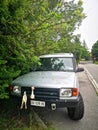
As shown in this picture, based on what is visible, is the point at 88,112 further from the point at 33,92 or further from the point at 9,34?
the point at 9,34

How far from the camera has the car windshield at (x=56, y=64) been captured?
6698 mm

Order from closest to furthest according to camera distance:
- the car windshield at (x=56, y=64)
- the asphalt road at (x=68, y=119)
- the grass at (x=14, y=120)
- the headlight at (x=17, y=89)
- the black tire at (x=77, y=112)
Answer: the grass at (x=14, y=120), the asphalt road at (x=68, y=119), the headlight at (x=17, y=89), the black tire at (x=77, y=112), the car windshield at (x=56, y=64)

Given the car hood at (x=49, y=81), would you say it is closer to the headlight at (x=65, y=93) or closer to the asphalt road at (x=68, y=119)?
the headlight at (x=65, y=93)

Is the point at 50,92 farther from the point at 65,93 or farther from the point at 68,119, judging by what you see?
the point at 68,119

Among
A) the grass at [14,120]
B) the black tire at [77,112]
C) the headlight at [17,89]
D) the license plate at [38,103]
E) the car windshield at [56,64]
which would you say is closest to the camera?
the grass at [14,120]

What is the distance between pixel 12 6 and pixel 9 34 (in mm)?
656

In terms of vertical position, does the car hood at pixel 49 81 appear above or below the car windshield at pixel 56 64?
below

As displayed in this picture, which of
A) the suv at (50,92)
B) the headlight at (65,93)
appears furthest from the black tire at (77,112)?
the headlight at (65,93)

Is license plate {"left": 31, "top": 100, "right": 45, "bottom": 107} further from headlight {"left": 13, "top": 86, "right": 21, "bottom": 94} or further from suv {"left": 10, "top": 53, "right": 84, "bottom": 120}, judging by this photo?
headlight {"left": 13, "top": 86, "right": 21, "bottom": 94}

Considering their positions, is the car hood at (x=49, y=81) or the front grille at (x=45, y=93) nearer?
the front grille at (x=45, y=93)

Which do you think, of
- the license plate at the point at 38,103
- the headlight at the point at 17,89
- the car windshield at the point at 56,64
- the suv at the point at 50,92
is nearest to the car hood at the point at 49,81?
the suv at the point at 50,92

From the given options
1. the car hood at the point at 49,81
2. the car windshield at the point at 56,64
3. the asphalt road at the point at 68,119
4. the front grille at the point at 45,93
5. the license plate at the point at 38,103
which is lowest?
the asphalt road at the point at 68,119

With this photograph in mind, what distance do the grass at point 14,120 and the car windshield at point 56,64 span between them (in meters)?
1.61

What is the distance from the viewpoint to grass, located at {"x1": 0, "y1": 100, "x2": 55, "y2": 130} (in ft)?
15.7
